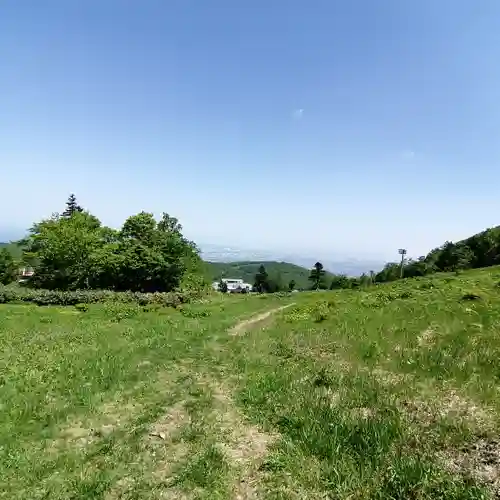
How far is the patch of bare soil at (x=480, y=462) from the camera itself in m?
8.16

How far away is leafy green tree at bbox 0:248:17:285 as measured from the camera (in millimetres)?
111375

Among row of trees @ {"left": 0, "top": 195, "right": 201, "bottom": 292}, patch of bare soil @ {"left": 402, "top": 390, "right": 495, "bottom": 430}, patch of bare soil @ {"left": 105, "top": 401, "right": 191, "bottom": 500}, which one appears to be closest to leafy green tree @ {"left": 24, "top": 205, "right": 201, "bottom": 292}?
row of trees @ {"left": 0, "top": 195, "right": 201, "bottom": 292}

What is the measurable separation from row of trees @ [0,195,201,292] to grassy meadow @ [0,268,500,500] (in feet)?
188

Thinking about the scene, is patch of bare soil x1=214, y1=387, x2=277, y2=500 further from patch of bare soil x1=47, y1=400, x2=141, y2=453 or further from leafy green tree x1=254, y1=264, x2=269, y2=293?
leafy green tree x1=254, y1=264, x2=269, y2=293

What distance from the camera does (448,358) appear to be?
55.4 feet

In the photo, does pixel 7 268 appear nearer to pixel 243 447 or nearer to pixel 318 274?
pixel 318 274

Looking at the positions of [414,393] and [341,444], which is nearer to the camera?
[341,444]

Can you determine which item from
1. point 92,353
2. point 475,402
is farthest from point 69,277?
point 475,402

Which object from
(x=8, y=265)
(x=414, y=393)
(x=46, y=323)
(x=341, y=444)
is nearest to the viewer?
(x=341, y=444)

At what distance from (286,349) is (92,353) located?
33.6ft

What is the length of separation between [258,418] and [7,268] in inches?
4817

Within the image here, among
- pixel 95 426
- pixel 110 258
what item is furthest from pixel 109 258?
pixel 95 426

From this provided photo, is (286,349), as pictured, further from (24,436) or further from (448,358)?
(24,436)

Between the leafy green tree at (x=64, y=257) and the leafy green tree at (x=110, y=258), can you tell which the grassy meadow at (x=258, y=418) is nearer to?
the leafy green tree at (x=110, y=258)
